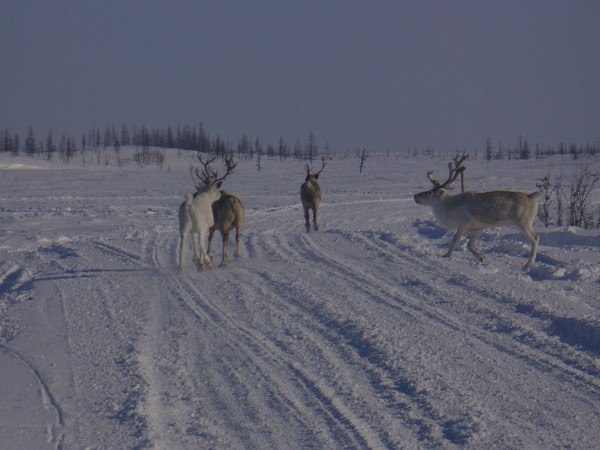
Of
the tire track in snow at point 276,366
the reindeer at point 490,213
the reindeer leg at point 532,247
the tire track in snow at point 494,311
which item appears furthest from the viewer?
the reindeer at point 490,213

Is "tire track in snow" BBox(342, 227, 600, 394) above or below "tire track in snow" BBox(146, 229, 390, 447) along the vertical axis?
above

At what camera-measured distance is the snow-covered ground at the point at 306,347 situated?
5.32m

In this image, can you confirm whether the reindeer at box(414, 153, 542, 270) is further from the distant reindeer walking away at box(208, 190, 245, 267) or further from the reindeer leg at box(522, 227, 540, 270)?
the distant reindeer walking away at box(208, 190, 245, 267)

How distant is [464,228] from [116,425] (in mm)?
9058

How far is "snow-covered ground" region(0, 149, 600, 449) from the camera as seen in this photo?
5320 mm

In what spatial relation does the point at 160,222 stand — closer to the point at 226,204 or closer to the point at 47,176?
the point at 226,204

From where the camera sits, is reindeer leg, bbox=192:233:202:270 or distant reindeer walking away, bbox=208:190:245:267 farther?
distant reindeer walking away, bbox=208:190:245:267

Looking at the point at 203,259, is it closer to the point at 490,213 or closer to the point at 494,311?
the point at 490,213

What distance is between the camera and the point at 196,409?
18.8 feet

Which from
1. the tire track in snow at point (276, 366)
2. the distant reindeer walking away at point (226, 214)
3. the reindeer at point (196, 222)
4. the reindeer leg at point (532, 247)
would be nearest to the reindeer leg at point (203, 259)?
the reindeer at point (196, 222)

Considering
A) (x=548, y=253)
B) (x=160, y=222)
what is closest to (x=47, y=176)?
(x=160, y=222)

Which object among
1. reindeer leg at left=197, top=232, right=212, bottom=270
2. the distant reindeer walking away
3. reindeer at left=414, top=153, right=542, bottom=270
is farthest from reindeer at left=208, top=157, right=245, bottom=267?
reindeer at left=414, top=153, right=542, bottom=270

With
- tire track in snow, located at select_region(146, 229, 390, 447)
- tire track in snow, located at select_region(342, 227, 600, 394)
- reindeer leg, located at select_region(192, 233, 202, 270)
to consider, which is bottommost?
tire track in snow, located at select_region(146, 229, 390, 447)

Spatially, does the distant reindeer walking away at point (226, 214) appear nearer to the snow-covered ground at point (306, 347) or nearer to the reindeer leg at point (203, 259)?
the snow-covered ground at point (306, 347)
